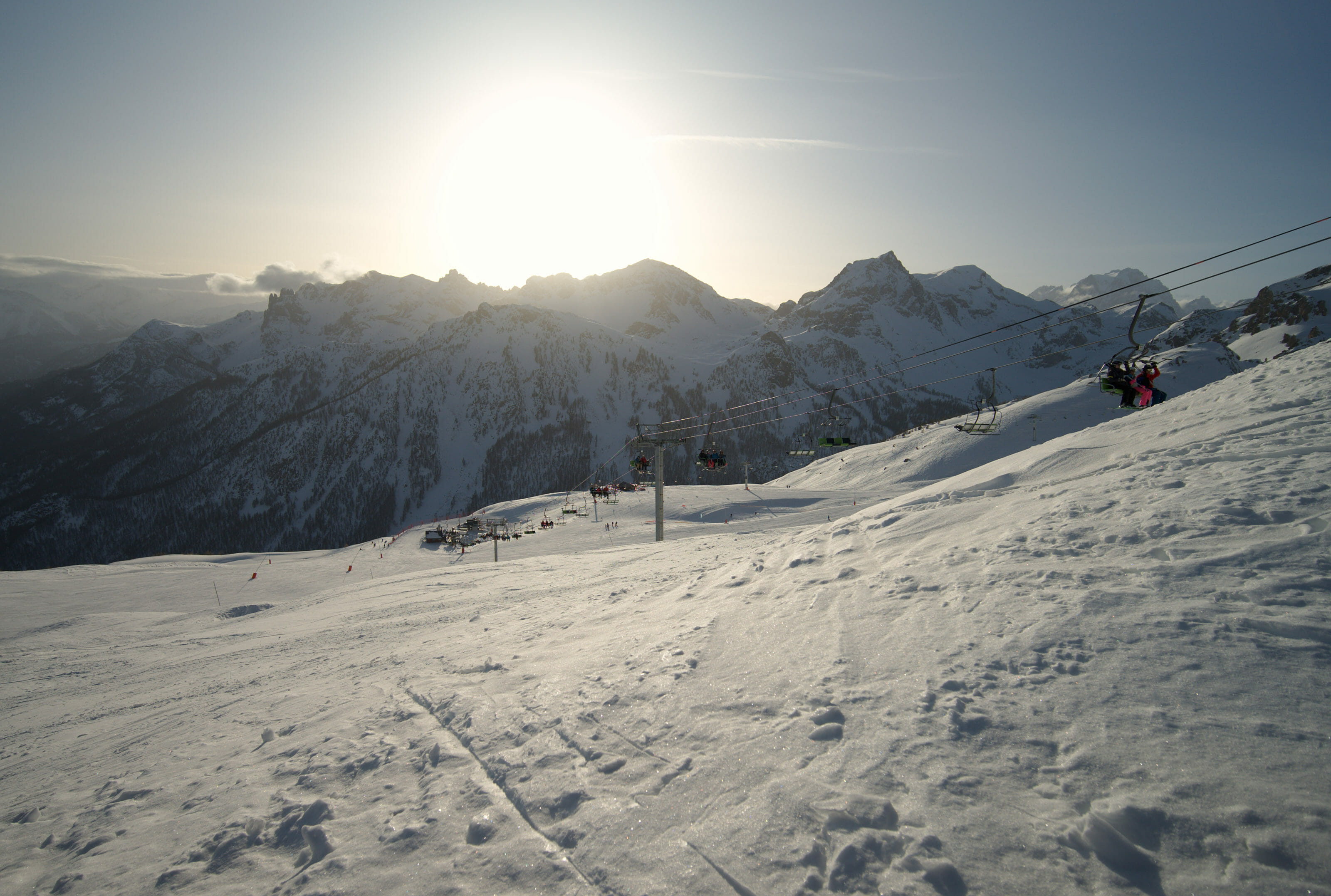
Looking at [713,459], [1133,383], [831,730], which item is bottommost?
[831,730]

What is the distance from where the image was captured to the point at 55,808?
6098 millimetres

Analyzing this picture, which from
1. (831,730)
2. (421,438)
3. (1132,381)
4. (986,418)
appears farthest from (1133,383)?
(421,438)

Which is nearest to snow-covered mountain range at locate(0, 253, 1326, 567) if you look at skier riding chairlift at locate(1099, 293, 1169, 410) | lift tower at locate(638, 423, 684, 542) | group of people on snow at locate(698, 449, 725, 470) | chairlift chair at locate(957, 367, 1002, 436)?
chairlift chair at locate(957, 367, 1002, 436)

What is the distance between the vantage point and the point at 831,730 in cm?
494

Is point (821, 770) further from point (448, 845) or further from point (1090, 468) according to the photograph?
point (1090, 468)

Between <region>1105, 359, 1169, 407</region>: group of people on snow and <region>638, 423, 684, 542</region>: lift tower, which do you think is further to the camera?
<region>638, 423, 684, 542</region>: lift tower

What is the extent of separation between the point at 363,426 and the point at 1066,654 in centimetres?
18400

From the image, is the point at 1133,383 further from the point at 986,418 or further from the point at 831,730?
the point at 986,418

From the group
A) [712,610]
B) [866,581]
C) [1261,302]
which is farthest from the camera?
[1261,302]

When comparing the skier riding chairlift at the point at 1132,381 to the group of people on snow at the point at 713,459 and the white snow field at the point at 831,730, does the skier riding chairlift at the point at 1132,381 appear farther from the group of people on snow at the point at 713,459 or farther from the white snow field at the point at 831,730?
the group of people on snow at the point at 713,459

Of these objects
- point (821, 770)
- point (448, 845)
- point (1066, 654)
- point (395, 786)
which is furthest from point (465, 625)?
point (1066, 654)

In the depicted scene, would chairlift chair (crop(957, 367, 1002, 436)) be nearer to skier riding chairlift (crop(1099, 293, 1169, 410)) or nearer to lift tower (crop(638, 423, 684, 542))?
skier riding chairlift (crop(1099, 293, 1169, 410))

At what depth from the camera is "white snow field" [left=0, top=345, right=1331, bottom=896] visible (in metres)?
3.64

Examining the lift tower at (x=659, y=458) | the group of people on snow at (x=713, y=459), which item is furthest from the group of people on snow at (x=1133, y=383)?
the lift tower at (x=659, y=458)
